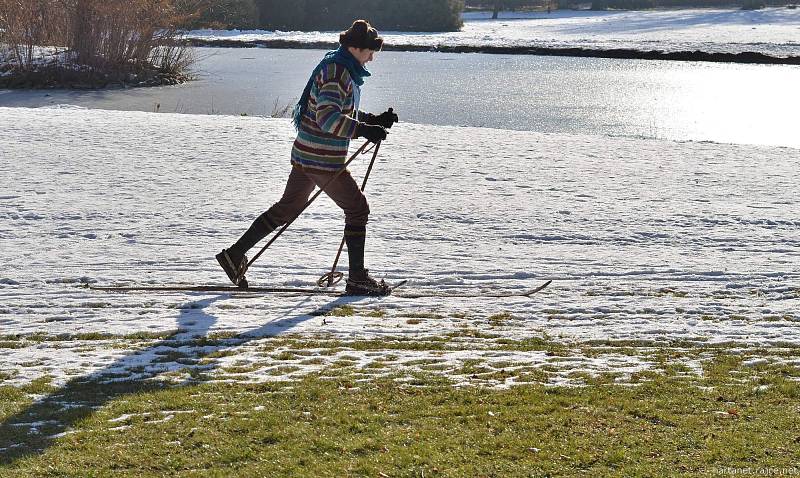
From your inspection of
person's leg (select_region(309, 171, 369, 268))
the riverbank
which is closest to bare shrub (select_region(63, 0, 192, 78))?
the riverbank

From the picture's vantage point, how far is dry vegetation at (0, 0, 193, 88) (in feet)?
69.3

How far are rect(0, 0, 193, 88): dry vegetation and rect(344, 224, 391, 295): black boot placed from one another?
619 inches

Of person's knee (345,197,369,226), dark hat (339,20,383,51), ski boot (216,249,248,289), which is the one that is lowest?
ski boot (216,249,248,289)

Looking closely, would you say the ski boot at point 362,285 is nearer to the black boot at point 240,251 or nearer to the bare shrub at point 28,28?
the black boot at point 240,251

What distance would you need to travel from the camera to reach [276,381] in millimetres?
5051

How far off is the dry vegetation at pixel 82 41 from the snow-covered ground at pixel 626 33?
13242mm

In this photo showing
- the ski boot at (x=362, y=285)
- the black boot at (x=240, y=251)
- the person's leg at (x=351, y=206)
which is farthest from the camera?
the ski boot at (x=362, y=285)

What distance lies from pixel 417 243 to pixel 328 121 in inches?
106

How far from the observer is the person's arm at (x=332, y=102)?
6.23 m

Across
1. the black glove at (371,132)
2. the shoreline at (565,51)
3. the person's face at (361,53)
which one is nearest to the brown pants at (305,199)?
the black glove at (371,132)

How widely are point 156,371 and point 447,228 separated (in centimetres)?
447

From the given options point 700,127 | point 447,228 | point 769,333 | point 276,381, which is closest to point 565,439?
point 276,381

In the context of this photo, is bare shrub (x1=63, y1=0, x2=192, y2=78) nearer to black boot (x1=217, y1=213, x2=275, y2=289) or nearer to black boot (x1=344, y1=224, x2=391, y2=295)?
black boot (x1=217, y1=213, x2=275, y2=289)

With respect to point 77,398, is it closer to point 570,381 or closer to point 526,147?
point 570,381
